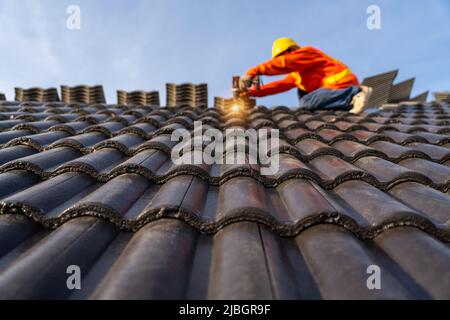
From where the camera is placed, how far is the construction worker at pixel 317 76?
5156 mm

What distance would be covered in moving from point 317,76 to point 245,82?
4.23ft

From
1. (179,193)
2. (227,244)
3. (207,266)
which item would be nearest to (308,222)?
(227,244)

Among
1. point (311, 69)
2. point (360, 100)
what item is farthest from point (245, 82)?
point (360, 100)

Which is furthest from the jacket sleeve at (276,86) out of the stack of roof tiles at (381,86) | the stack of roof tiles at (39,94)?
the stack of roof tiles at (39,94)

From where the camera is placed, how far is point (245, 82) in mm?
5465

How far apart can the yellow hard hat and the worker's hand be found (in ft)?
2.45

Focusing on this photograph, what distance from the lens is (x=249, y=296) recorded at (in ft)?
3.27

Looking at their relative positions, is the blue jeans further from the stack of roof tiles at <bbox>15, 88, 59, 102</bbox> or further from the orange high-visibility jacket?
the stack of roof tiles at <bbox>15, 88, 59, 102</bbox>

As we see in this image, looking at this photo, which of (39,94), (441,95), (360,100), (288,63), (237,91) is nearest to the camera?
(360,100)

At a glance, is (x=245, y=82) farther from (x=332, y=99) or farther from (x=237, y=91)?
(x=332, y=99)

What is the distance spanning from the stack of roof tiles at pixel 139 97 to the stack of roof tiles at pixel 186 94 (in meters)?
0.34

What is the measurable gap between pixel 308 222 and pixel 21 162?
6.13 ft
